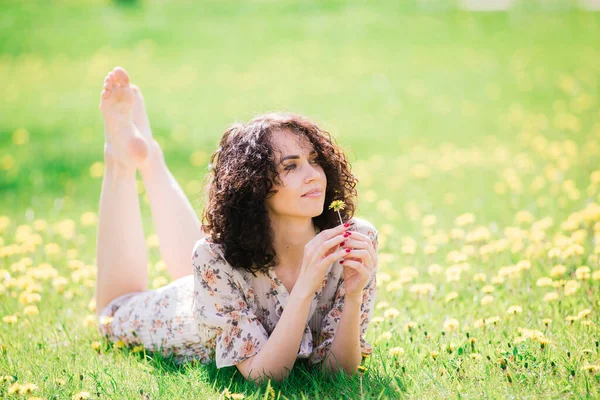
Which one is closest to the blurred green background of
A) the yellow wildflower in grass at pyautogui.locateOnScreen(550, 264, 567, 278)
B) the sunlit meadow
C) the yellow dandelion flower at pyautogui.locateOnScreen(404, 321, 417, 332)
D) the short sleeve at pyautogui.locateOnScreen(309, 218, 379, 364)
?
the sunlit meadow

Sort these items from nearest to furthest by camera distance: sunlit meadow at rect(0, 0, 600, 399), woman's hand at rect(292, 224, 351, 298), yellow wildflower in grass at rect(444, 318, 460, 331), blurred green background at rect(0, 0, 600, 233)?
woman's hand at rect(292, 224, 351, 298), sunlit meadow at rect(0, 0, 600, 399), yellow wildflower in grass at rect(444, 318, 460, 331), blurred green background at rect(0, 0, 600, 233)

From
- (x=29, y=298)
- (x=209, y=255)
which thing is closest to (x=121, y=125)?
(x=29, y=298)

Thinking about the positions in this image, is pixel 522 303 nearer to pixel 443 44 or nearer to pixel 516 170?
pixel 516 170

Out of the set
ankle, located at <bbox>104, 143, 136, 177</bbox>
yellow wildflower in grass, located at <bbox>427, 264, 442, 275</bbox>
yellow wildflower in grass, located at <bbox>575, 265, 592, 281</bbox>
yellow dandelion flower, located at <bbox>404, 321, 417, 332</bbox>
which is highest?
ankle, located at <bbox>104, 143, 136, 177</bbox>

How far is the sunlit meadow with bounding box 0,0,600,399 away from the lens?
8.95ft

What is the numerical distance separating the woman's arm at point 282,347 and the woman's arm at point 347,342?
143 mm

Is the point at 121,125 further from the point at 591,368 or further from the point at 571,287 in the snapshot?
the point at 591,368

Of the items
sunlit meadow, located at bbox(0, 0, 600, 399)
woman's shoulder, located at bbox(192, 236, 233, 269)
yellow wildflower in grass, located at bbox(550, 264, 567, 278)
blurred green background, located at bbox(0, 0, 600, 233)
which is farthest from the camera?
blurred green background, located at bbox(0, 0, 600, 233)

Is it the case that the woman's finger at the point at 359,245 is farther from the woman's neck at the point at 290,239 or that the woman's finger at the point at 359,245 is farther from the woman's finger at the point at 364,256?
the woman's neck at the point at 290,239

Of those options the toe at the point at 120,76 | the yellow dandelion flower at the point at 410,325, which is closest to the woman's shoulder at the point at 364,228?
the yellow dandelion flower at the point at 410,325

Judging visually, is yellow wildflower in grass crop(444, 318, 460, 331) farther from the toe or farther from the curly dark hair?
the toe

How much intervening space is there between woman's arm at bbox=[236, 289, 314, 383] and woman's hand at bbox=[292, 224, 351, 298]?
1.5 inches

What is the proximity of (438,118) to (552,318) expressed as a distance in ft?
20.3

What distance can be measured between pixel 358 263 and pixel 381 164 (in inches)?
184
